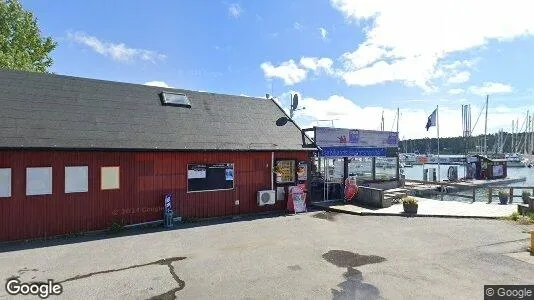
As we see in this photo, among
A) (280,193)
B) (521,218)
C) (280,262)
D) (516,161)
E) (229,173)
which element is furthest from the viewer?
(516,161)

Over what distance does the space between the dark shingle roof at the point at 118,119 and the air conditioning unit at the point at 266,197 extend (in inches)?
88.3

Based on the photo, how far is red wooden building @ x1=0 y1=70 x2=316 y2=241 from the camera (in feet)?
40.4

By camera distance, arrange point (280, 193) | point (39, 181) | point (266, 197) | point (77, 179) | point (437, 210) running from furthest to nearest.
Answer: point (280, 193) < point (437, 210) < point (266, 197) < point (77, 179) < point (39, 181)

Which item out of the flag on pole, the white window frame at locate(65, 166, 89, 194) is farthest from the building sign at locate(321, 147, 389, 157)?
the flag on pole

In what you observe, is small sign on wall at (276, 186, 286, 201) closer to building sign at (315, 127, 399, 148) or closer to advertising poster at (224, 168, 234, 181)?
advertising poster at (224, 168, 234, 181)

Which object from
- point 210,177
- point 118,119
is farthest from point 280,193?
point 118,119

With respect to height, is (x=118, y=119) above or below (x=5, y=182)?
above

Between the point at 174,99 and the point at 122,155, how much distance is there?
5.01 metres

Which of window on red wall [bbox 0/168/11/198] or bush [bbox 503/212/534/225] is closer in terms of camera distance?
window on red wall [bbox 0/168/11/198]

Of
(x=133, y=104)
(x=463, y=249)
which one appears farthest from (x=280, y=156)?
(x=463, y=249)

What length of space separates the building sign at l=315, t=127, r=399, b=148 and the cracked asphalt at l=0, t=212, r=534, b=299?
6.87 m

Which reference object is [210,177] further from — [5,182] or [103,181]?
[5,182]

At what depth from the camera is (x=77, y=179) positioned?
1311cm

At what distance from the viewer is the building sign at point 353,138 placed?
20673mm
